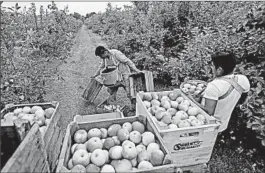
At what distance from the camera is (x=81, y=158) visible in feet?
6.87

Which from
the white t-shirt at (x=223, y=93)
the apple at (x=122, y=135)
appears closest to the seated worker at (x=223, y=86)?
the white t-shirt at (x=223, y=93)

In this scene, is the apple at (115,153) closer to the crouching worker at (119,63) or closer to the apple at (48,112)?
the apple at (48,112)

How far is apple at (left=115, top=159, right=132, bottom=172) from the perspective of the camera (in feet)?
6.50

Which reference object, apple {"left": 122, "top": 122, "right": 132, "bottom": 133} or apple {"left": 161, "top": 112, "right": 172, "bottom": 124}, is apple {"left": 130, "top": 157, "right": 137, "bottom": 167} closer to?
apple {"left": 122, "top": 122, "right": 132, "bottom": 133}

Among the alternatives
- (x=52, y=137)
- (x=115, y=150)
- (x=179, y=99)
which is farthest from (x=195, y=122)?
(x=52, y=137)

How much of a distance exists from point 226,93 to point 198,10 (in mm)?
5422

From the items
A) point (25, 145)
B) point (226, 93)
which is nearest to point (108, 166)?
point (25, 145)

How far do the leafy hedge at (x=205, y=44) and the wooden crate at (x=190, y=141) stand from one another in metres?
0.90

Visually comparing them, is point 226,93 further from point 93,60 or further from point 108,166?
point 93,60

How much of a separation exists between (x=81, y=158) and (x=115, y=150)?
314mm

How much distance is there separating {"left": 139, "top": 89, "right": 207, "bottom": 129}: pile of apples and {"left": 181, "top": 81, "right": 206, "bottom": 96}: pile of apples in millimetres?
161

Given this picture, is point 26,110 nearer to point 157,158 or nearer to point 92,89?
point 157,158

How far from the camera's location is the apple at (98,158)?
6.87 feet

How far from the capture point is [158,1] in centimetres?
928
